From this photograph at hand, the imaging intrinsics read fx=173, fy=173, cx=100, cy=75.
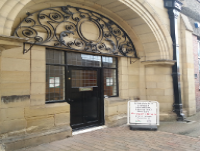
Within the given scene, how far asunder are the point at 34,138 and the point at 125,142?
2232mm

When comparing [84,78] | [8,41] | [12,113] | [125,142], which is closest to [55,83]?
[84,78]

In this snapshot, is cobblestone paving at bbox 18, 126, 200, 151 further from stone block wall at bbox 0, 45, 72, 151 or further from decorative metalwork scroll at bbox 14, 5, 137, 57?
decorative metalwork scroll at bbox 14, 5, 137, 57

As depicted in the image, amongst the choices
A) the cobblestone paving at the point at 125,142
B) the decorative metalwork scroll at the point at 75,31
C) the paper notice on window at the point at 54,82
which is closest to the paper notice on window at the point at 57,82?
the paper notice on window at the point at 54,82

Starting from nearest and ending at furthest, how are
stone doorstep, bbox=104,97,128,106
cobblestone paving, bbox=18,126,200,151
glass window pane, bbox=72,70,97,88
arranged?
cobblestone paving, bbox=18,126,200,151 < glass window pane, bbox=72,70,97,88 < stone doorstep, bbox=104,97,128,106

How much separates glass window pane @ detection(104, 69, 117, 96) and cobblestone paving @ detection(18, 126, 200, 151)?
150cm

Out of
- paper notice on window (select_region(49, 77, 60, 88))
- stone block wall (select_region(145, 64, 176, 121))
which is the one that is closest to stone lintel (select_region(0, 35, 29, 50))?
paper notice on window (select_region(49, 77, 60, 88))

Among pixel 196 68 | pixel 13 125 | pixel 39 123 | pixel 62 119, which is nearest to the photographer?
pixel 13 125

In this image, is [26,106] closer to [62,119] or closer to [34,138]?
[34,138]

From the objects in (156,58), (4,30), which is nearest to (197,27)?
(156,58)

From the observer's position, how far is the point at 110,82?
20.6 ft

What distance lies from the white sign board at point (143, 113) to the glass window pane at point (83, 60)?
1.77m

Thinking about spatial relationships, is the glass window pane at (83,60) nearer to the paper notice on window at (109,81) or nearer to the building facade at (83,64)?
the building facade at (83,64)

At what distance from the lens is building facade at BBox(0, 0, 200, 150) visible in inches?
158

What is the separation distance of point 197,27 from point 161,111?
4830 millimetres
